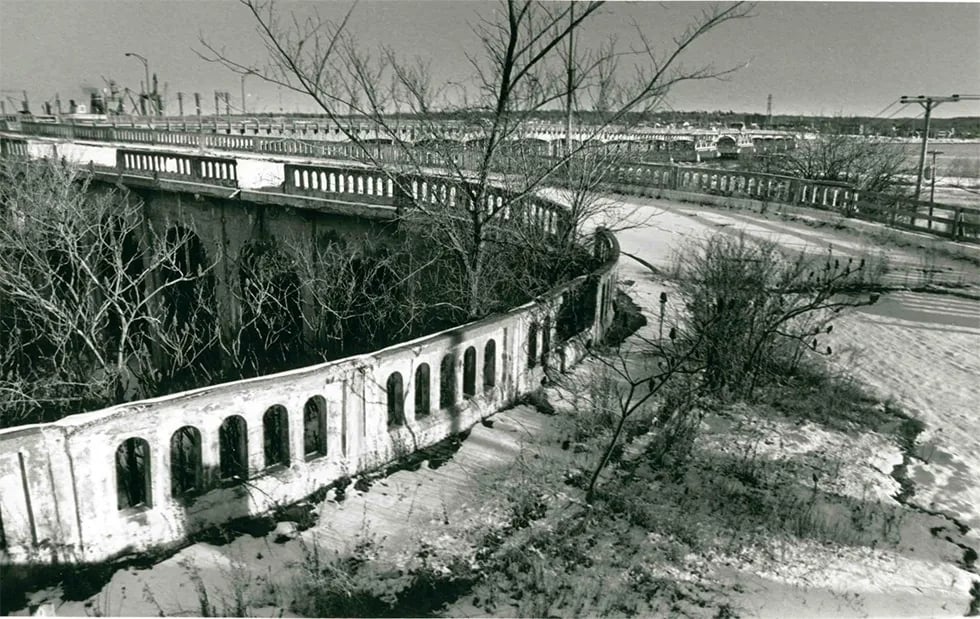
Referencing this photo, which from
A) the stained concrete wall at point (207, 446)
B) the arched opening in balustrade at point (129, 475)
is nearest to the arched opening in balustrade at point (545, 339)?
the stained concrete wall at point (207, 446)

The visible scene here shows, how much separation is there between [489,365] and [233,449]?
2.33 metres

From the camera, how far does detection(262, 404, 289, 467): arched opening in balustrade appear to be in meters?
4.91

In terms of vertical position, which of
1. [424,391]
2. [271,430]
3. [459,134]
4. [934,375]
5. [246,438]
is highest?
[459,134]

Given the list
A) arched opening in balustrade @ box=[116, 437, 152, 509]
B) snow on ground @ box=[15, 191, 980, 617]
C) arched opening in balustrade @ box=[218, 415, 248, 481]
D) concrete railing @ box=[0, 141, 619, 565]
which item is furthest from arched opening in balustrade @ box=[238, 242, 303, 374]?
snow on ground @ box=[15, 191, 980, 617]

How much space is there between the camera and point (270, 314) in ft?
50.0

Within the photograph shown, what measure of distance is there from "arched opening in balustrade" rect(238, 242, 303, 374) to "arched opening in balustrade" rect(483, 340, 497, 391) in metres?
7.34

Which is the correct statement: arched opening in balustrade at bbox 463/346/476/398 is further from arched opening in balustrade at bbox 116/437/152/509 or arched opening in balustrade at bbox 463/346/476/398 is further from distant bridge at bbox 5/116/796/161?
arched opening in balustrade at bbox 116/437/152/509

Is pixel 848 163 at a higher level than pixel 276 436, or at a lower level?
higher

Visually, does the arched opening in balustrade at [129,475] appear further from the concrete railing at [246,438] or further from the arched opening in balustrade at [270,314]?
the arched opening in balustrade at [270,314]

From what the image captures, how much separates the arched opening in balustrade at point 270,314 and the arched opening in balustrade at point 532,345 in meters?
7.17

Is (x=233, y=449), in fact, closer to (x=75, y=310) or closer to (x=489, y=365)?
(x=489, y=365)

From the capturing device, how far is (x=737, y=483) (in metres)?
5.50

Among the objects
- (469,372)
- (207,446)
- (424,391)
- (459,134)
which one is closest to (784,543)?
(469,372)

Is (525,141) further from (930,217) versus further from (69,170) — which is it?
(69,170)
